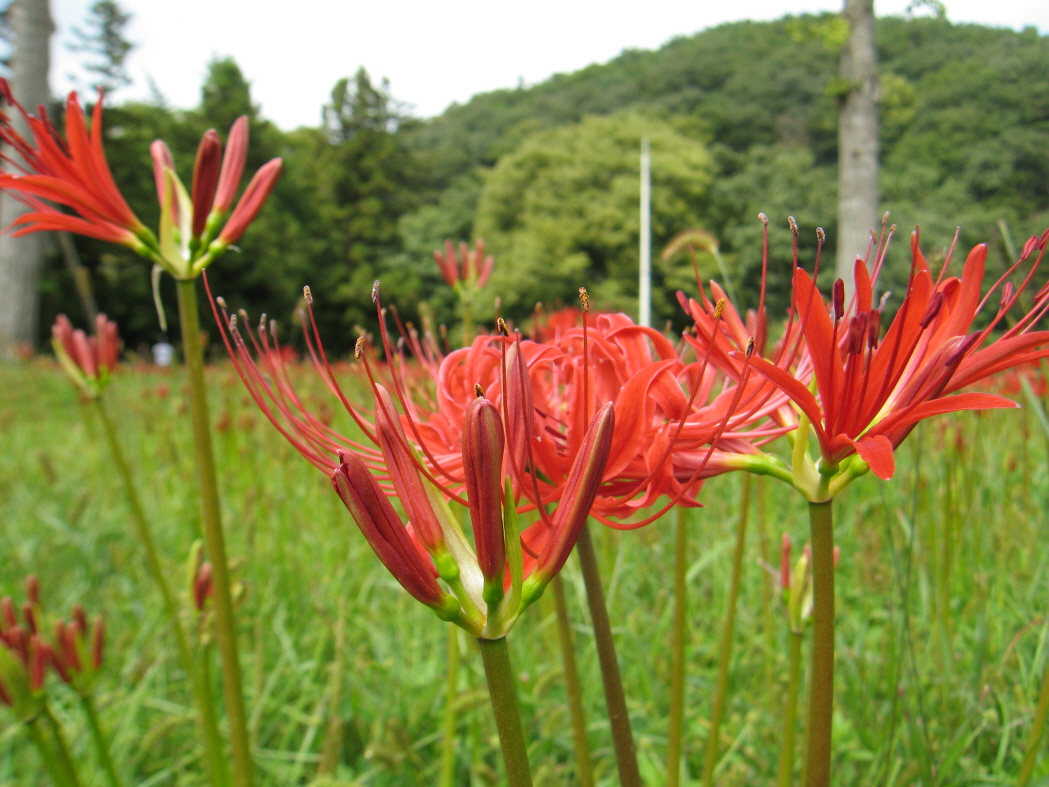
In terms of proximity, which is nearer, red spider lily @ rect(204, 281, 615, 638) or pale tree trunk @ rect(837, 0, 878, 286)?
red spider lily @ rect(204, 281, 615, 638)

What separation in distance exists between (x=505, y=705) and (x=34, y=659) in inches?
43.5

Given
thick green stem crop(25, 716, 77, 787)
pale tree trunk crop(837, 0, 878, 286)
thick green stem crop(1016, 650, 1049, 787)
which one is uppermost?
pale tree trunk crop(837, 0, 878, 286)

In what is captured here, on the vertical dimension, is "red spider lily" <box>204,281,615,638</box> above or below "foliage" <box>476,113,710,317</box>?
below

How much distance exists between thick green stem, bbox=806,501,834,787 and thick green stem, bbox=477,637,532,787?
0.30 m

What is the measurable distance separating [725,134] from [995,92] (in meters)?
16.7

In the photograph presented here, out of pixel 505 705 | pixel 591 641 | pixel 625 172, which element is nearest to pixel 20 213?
pixel 591 641

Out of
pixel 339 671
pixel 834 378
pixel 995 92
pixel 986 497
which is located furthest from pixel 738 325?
pixel 995 92

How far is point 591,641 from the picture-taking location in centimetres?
238

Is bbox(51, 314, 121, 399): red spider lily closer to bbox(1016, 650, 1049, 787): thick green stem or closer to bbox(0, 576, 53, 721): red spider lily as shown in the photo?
bbox(0, 576, 53, 721): red spider lily

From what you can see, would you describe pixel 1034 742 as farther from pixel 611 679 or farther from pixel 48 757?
pixel 48 757

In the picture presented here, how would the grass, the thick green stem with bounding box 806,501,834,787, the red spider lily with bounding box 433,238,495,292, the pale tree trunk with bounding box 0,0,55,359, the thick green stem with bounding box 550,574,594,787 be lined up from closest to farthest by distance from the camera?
1. the thick green stem with bounding box 806,501,834,787
2. the thick green stem with bounding box 550,574,594,787
3. the grass
4. the red spider lily with bounding box 433,238,495,292
5. the pale tree trunk with bounding box 0,0,55,359

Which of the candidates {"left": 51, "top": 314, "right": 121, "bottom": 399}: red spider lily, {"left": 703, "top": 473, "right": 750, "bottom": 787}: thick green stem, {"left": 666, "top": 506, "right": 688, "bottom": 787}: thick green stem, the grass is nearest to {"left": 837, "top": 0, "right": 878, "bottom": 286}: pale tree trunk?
the grass

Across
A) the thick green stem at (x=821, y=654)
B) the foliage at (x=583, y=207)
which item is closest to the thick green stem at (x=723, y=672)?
the thick green stem at (x=821, y=654)

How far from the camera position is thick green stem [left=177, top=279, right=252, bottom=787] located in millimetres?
1130
